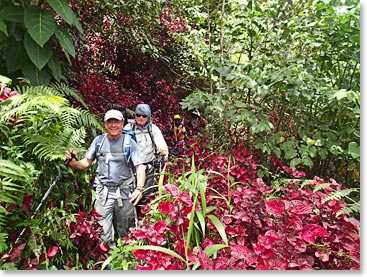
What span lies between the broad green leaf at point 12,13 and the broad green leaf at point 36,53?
108mm

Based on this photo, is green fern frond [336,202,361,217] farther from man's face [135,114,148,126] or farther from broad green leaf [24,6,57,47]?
broad green leaf [24,6,57,47]

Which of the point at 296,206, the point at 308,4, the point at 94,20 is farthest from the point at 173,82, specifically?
the point at 296,206

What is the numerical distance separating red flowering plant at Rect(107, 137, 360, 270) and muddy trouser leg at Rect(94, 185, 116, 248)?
19cm

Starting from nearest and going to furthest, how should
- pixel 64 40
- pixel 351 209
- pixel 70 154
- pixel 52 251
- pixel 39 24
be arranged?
1. pixel 351 209
2. pixel 52 251
3. pixel 70 154
4. pixel 39 24
5. pixel 64 40

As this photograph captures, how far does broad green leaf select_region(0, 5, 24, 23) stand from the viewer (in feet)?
7.23

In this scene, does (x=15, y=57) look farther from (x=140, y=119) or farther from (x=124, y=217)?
(x=124, y=217)

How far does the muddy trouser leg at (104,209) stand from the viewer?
207cm

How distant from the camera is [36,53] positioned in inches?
87.7

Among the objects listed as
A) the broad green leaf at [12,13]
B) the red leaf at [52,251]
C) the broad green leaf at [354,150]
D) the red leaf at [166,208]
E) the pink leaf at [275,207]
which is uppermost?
the broad green leaf at [12,13]

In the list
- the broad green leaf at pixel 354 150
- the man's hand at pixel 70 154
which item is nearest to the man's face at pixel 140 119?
the man's hand at pixel 70 154

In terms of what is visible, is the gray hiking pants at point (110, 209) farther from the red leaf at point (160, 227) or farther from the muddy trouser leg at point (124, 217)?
the red leaf at point (160, 227)

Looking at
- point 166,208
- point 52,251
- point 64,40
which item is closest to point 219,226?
point 166,208

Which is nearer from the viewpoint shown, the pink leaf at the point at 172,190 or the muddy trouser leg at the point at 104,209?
the pink leaf at the point at 172,190

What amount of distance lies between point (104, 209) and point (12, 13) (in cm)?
119
